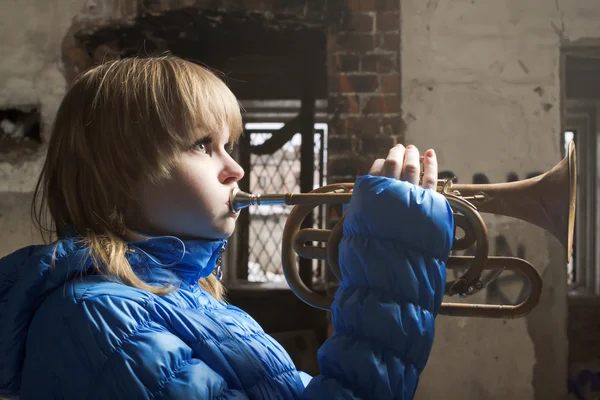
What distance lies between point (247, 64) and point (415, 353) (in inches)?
70.7

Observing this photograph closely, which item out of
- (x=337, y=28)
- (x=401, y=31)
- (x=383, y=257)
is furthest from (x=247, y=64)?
(x=383, y=257)

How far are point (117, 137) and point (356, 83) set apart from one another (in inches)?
60.1

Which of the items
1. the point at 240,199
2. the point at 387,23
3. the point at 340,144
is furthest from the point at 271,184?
the point at 240,199

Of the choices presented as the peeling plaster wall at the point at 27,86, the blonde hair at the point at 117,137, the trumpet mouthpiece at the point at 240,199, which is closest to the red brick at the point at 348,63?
the peeling plaster wall at the point at 27,86

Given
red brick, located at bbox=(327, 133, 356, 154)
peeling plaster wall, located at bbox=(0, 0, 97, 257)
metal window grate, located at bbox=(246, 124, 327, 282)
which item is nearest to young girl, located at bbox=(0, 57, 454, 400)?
red brick, located at bbox=(327, 133, 356, 154)

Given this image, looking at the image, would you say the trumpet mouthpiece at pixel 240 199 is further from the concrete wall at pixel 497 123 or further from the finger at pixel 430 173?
the concrete wall at pixel 497 123

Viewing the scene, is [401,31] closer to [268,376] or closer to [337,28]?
[337,28]

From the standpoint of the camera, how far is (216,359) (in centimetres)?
66

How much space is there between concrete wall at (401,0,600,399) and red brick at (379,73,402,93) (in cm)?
3

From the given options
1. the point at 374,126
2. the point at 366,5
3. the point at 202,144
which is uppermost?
the point at 366,5

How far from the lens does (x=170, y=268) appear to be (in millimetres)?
739

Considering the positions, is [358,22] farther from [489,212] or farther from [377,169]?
[377,169]

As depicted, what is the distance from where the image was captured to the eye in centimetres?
78

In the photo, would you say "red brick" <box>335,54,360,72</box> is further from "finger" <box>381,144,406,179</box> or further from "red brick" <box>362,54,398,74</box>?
"finger" <box>381,144,406,179</box>
